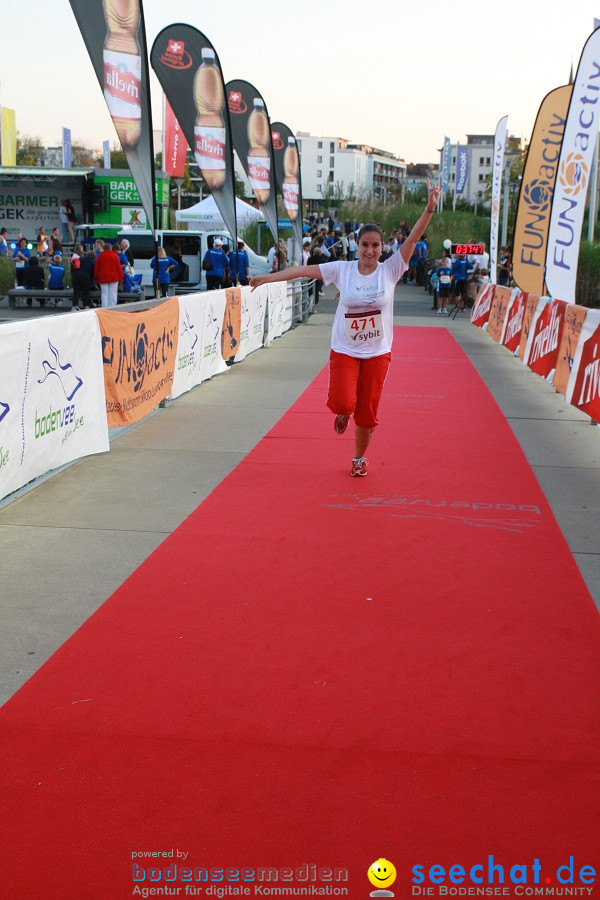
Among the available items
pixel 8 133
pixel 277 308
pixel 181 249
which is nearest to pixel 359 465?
pixel 277 308

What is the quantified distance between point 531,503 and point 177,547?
9.24 ft

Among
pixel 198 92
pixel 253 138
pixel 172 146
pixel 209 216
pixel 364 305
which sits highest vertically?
pixel 172 146

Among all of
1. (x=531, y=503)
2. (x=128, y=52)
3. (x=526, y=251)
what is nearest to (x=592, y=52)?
(x=526, y=251)

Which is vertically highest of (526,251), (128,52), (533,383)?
(128,52)

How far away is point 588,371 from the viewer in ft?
35.4

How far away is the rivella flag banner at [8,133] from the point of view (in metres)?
52.3

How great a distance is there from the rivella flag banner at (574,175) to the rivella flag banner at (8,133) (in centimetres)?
4173

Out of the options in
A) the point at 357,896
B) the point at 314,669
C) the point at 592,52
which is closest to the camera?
the point at 357,896

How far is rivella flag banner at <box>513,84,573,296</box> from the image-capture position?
1855 cm

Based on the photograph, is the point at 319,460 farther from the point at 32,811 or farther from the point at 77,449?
the point at 32,811

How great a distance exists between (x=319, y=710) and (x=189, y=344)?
348 inches

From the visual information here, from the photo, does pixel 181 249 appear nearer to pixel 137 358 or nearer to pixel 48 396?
pixel 137 358

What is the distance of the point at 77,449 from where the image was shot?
827 centimetres

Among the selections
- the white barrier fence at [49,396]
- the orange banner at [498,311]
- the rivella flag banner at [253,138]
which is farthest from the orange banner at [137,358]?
the rivella flag banner at [253,138]
